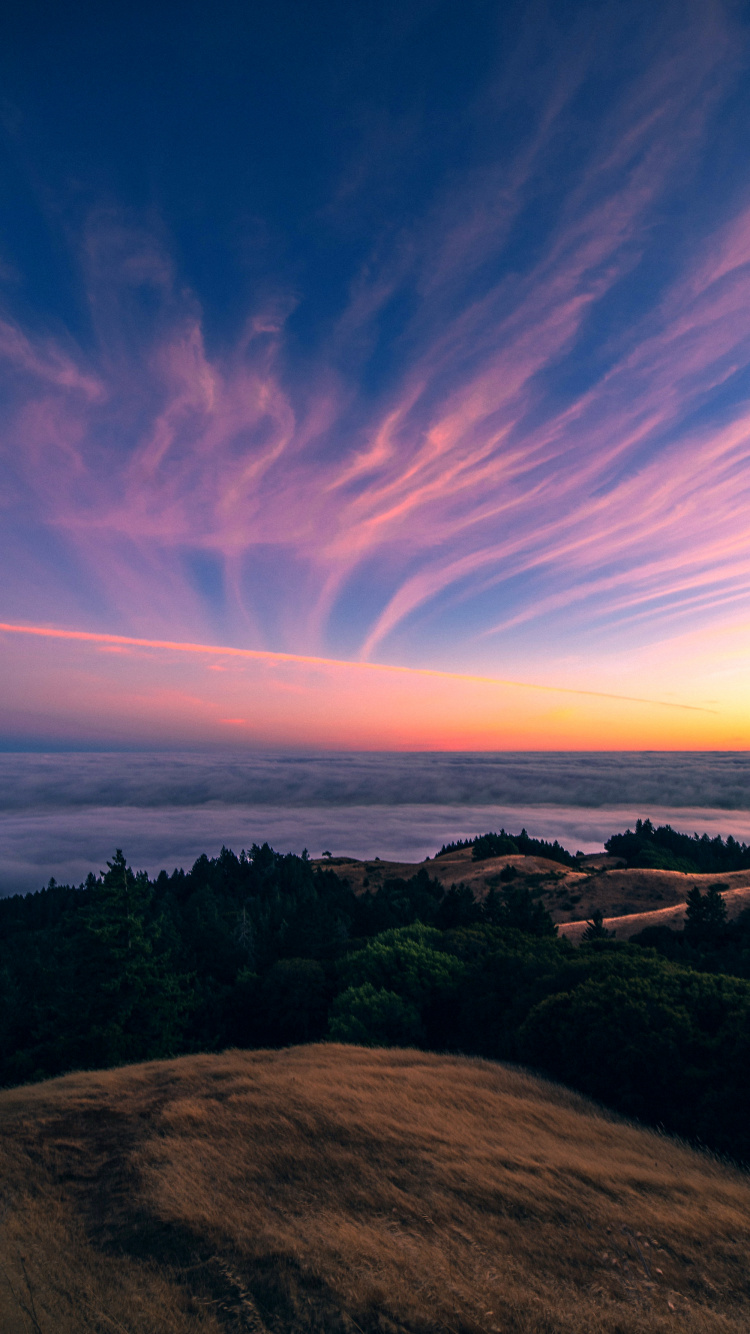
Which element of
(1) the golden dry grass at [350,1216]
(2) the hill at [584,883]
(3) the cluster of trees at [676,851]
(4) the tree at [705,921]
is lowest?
(3) the cluster of trees at [676,851]

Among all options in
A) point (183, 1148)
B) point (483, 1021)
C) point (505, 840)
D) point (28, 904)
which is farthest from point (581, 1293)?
point (28, 904)

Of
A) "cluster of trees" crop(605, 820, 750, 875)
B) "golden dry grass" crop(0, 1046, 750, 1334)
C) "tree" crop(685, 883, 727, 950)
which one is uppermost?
"golden dry grass" crop(0, 1046, 750, 1334)

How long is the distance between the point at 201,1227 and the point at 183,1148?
14.0ft

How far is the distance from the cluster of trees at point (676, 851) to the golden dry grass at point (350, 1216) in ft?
317

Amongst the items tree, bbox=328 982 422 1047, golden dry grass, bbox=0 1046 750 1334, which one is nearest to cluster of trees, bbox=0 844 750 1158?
tree, bbox=328 982 422 1047

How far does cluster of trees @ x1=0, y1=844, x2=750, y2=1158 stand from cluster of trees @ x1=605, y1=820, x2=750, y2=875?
5996cm

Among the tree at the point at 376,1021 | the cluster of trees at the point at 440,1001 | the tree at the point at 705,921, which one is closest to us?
the cluster of trees at the point at 440,1001

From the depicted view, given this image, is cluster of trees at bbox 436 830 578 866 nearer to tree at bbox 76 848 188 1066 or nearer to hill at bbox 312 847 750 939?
hill at bbox 312 847 750 939

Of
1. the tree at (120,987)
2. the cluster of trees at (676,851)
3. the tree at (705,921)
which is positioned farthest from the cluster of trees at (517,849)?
the tree at (120,987)

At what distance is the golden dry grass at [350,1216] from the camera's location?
28.4ft

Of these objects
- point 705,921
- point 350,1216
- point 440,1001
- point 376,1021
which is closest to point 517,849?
point 705,921

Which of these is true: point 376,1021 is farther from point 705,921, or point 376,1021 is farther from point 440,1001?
point 705,921

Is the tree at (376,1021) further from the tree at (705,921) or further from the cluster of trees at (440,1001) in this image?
the tree at (705,921)

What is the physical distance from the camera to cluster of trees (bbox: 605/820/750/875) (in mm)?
102625
